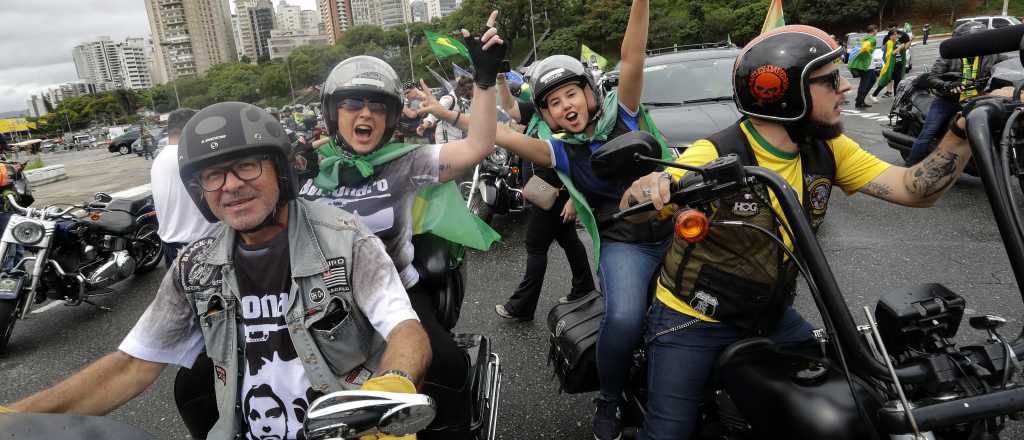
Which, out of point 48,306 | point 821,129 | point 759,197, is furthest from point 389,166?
point 48,306

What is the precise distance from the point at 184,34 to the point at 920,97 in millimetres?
153239

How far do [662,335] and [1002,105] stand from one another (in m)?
1.17

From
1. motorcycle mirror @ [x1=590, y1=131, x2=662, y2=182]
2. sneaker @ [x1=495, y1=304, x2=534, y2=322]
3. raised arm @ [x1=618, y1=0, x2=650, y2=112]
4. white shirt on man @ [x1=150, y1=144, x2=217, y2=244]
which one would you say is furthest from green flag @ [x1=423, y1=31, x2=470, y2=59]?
white shirt on man @ [x1=150, y1=144, x2=217, y2=244]

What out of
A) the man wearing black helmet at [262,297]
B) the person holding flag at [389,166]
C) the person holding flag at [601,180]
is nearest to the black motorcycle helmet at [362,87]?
the person holding flag at [389,166]

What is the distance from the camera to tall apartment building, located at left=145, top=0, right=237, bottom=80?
13062 centimetres

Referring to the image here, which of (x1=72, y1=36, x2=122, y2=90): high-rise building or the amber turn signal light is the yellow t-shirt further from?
(x1=72, y1=36, x2=122, y2=90): high-rise building

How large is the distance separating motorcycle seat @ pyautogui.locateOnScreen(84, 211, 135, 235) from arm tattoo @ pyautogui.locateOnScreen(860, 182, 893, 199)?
21.8 ft

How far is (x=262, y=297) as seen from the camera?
193 centimetres

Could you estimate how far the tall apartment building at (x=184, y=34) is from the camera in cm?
13062

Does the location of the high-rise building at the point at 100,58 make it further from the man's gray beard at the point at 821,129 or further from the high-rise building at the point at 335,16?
the man's gray beard at the point at 821,129

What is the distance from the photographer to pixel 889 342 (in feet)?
4.58

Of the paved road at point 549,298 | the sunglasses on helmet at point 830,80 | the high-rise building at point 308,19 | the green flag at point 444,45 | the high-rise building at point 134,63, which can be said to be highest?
the high-rise building at point 308,19

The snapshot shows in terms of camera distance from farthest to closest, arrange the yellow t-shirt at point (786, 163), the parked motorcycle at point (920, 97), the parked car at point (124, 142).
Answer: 1. the parked car at point (124, 142)
2. the parked motorcycle at point (920, 97)
3. the yellow t-shirt at point (786, 163)

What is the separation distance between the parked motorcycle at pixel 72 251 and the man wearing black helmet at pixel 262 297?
405 cm
